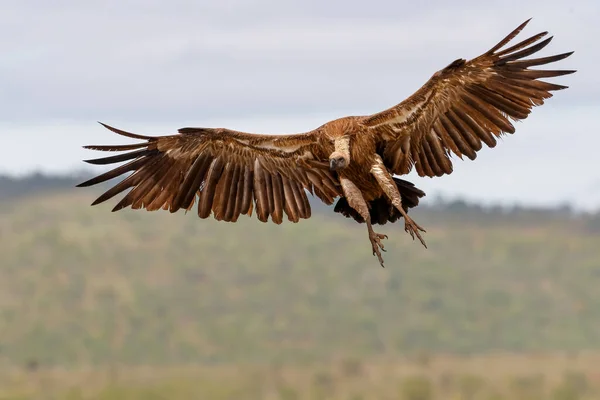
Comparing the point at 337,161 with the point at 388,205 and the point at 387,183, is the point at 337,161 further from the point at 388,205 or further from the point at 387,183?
the point at 388,205

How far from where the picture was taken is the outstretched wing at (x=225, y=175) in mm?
19531

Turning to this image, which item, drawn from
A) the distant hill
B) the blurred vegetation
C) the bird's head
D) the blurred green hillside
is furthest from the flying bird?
the distant hill

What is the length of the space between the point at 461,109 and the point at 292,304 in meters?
120

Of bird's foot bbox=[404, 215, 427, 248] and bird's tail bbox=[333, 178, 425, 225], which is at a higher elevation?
bird's tail bbox=[333, 178, 425, 225]

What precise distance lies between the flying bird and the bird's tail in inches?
0.5

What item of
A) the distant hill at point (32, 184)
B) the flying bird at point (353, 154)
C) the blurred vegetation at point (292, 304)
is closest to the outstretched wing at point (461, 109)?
the flying bird at point (353, 154)

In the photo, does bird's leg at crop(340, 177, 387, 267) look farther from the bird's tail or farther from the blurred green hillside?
the blurred green hillside

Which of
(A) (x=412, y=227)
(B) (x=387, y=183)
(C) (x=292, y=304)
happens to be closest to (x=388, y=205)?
(B) (x=387, y=183)

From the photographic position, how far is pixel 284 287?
140500 millimetres

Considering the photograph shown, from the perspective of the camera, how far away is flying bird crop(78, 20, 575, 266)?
713 inches

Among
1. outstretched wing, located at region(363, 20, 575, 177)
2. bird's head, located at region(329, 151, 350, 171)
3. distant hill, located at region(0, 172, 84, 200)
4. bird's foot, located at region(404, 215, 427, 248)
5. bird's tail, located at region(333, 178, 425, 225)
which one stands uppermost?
distant hill, located at region(0, 172, 84, 200)

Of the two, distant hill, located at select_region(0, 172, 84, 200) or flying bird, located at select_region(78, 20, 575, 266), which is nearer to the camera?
Result: flying bird, located at select_region(78, 20, 575, 266)

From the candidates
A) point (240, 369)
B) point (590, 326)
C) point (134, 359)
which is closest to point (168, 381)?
point (240, 369)

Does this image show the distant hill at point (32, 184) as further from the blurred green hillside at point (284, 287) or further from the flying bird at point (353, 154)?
the flying bird at point (353, 154)
